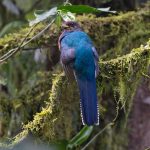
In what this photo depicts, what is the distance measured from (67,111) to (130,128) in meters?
0.71

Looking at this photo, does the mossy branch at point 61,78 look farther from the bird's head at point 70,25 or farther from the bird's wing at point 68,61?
the bird's head at point 70,25

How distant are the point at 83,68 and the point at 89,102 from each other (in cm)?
Result: 23

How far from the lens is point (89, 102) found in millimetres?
2842

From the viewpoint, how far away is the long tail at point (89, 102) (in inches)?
110

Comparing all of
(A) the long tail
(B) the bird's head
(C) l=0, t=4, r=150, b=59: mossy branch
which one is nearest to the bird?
(A) the long tail

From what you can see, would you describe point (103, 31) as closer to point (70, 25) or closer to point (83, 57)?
point (70, 25)

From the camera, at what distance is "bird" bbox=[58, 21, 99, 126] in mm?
2816

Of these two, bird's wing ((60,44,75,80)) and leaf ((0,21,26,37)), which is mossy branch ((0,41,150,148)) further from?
leaf ((0,21,26,37))

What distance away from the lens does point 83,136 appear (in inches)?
132

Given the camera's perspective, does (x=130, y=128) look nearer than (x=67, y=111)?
No

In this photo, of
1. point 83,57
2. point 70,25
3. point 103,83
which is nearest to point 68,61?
point 83,57

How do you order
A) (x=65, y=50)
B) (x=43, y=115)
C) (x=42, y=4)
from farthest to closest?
(x=42, y=4), (x=65, y=50), (x=43, y=115)

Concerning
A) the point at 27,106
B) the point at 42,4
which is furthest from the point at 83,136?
the point at 42,4

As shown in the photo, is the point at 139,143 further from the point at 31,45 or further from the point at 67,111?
the point at 31,45
